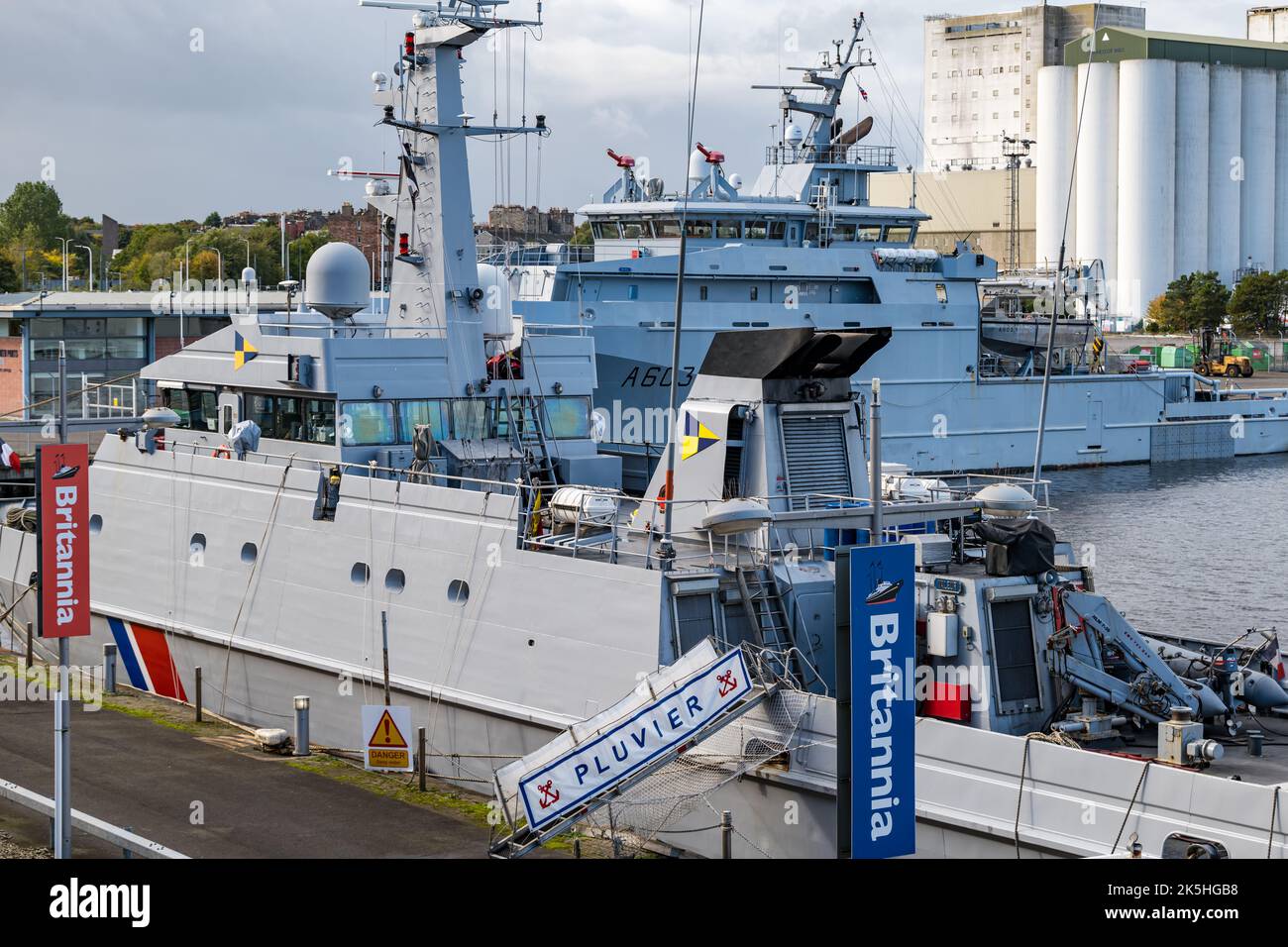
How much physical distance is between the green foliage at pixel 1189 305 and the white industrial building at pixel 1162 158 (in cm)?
219

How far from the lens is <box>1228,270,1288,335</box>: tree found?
95.0m

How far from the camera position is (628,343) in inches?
1885

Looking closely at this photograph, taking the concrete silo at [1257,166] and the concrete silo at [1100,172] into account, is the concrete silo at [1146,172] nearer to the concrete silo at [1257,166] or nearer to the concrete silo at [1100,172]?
the concrete silo at [1100,172]

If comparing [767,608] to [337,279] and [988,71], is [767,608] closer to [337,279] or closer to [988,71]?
[337,279]

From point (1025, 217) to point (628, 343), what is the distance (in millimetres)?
68922

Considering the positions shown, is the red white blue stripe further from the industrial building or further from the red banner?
the industrial building

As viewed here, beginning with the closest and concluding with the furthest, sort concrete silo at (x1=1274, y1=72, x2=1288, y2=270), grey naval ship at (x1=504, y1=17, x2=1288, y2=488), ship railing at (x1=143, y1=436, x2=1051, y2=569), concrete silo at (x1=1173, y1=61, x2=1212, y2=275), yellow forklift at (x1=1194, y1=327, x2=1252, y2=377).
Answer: ship railing at (x1=143, y1=436, x2=1051, y2=569)
grey naval ship at (x1=504, y1=17, x2=1288, y2=488)
yellow forklift at (x1=1194, y1=327, x2=1252, y2=377)
concrete silo at (x1=1173, y1=61, x2=1212, y2=275)
concrete silo at (x1=1274, y1=72, x2=1288, y2=270)

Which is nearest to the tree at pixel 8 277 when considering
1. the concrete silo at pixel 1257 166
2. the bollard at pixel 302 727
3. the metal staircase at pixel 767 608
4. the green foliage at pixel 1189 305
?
the green foliage at pixel 1189 305

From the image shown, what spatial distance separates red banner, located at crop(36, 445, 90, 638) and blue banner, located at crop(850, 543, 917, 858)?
283 inches

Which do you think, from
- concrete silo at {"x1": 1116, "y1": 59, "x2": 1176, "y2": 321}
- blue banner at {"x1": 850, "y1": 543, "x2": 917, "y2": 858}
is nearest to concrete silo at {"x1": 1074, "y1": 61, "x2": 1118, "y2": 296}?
concrete silo at {"x1": 1116, "y1": 59, "x2": 1176, "y2": 321}

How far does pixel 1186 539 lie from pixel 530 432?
79.2 ft

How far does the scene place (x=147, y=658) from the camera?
23.5 metres

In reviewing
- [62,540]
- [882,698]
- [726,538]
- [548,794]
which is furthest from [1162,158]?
[882,698]

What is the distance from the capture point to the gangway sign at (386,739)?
17500 mm
